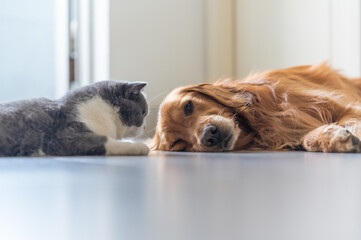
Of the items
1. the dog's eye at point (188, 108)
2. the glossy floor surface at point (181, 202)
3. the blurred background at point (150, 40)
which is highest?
the blurred background at point (150, 40)

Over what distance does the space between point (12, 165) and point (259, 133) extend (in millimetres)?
1089

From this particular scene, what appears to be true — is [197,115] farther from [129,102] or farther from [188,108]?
[129,102]

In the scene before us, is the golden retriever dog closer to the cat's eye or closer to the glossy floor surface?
the cat's eye

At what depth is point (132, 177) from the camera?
109 cm

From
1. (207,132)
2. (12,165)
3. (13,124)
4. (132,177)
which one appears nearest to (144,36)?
(207,132)

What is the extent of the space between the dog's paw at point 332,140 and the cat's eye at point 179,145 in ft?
1.67

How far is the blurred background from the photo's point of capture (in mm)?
3105

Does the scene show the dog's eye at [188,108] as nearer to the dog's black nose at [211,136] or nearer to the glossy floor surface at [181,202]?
the dog's black nose at [211,136]

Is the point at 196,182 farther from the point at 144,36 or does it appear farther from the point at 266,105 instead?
the point at 144,36

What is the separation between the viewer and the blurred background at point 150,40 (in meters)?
3.11

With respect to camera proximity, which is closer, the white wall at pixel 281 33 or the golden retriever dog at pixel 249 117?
the golden retriever dog at pixel 249 117

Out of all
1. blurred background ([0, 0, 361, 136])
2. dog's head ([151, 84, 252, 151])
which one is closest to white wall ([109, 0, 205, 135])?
blurred background ([0, 0, 361, 136])

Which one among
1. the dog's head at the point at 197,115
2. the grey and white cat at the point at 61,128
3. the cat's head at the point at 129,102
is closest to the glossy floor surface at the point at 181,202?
the grey and white cat at the point at 61,128

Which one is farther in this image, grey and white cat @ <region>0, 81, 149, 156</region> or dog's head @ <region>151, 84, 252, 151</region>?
dog's head @ <region>151, 84, 252, 151</region>
